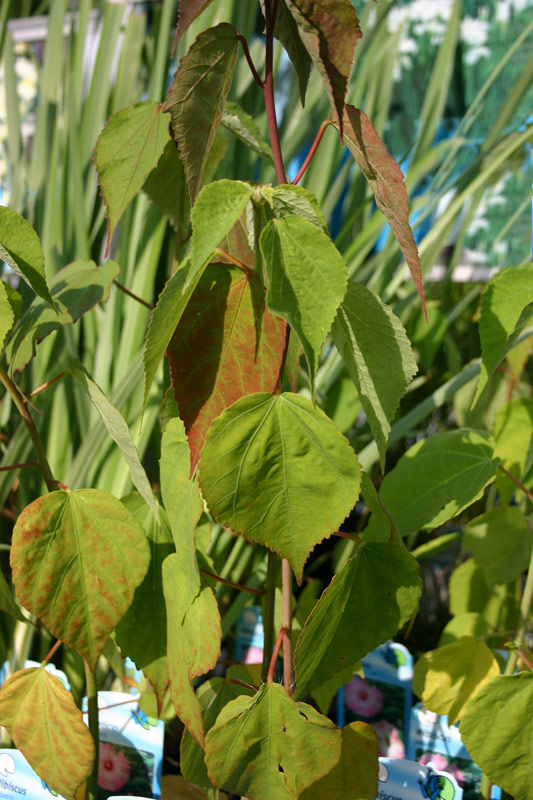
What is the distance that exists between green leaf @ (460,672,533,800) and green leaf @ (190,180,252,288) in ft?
1.16

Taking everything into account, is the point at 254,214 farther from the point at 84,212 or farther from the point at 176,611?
the point at 84,212

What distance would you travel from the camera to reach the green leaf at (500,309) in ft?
1.60

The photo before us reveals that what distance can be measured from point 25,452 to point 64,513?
0.41 meters

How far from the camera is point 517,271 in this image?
526 millimetres

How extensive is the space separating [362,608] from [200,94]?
32 cm

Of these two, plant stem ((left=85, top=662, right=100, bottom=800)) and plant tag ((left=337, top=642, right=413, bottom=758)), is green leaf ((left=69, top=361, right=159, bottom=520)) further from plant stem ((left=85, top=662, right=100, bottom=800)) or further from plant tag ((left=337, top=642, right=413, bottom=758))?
plant tag ((left=337, top=642, right=413, bottom=758))

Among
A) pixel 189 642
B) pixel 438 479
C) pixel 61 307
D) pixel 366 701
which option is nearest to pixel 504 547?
pixel 438 479

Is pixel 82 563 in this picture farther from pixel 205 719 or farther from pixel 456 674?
pixel 456 674

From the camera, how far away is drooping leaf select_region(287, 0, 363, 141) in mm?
343

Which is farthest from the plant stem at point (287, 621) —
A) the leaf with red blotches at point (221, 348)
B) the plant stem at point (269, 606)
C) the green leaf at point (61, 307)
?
the green leaf at point (61, 307)

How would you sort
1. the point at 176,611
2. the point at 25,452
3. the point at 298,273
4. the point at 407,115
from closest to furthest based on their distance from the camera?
the point at 298,273 → the point at 176,611 → the point at 25,452 → the point at 407,115

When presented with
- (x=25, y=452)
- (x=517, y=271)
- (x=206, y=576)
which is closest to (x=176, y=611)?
(x=206, y=576)

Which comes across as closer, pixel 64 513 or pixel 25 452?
pixel 64 513

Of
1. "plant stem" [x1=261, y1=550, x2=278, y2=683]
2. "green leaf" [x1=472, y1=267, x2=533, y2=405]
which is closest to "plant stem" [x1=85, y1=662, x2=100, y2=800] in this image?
"plant stem" [x1=261, y1=550, x2=278, y2=683]
